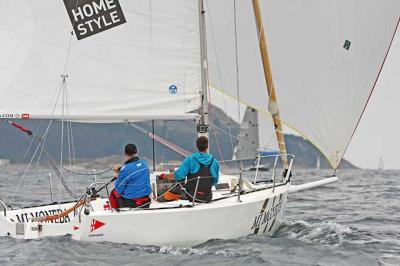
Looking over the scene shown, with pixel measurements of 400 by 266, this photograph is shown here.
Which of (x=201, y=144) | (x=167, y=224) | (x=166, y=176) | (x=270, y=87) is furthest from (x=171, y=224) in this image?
(x=270, y=87)

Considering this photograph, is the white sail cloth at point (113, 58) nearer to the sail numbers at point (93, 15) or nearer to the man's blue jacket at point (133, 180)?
the sail numbers at point (93, 15)

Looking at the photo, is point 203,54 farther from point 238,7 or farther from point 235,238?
point 235,238

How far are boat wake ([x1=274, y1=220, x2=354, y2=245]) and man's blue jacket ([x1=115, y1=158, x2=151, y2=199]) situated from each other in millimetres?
2336

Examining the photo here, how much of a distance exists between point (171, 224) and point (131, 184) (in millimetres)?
857

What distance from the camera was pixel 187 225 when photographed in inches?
332

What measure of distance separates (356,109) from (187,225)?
3867 mm

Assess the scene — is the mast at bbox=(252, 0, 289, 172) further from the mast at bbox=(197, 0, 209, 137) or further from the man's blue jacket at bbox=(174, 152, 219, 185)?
the man's blue jacket at bbox=(174, 152, 219, 185)

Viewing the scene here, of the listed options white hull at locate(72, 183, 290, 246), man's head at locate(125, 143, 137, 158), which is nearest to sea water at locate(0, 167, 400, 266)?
white hull at locate(72, 183, 290, 246)

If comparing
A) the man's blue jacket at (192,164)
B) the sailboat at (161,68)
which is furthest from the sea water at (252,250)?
the man's blue jacket at (192,164)

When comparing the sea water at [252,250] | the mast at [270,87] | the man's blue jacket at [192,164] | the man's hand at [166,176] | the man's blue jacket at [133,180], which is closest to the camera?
the sea water at [252,250]

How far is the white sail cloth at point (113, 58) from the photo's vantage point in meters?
10.7

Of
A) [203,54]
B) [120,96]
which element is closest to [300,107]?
[203,54]

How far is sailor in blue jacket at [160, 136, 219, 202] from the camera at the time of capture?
9.08m

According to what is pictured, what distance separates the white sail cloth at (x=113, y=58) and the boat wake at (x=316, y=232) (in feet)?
7.84
